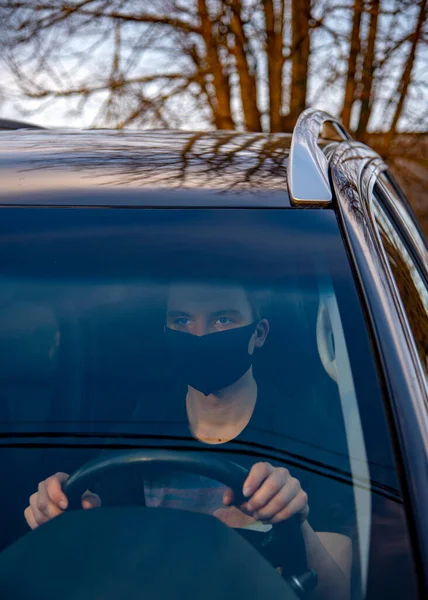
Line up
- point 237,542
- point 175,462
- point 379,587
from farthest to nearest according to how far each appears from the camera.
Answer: point 175,462, point 237,542, point 379,587

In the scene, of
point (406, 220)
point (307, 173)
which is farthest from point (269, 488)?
point (406, 220)

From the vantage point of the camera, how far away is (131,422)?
1.56 meters

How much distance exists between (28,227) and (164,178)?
30 centimetres

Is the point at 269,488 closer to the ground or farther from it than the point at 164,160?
closer to the ground

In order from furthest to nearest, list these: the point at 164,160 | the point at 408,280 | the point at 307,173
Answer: the point at 408,280
the point at 164,160
the point at 307,173

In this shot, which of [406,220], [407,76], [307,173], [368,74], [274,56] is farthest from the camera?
[274,56]

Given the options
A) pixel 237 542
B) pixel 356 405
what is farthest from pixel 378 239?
pixel 237 542

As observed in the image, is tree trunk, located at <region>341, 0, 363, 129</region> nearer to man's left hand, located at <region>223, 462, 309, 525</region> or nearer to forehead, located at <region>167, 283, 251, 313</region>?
forehead, located at <region>167, 283, 251, 313</region>

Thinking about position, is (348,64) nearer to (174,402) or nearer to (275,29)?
(275,29)

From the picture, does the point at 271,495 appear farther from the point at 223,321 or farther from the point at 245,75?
the point at 245,75

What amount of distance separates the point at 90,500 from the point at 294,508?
37 cm

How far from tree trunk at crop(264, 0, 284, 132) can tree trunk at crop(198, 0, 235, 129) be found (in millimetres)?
444

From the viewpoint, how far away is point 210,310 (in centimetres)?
165

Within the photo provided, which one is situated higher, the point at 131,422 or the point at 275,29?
the point at 131,422
